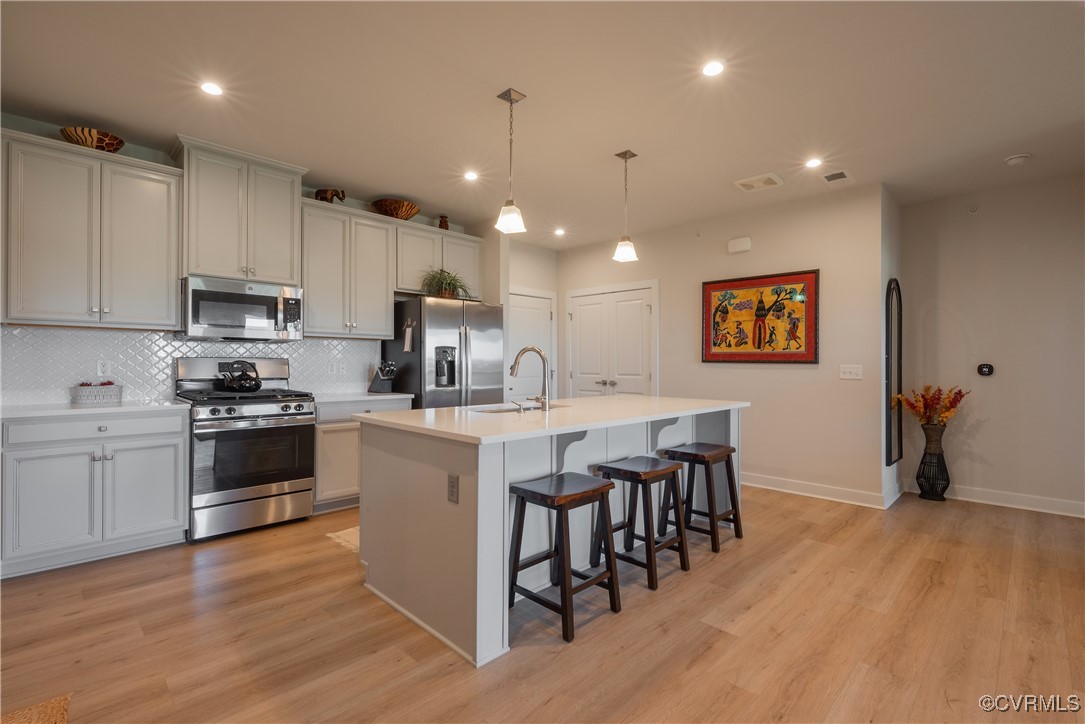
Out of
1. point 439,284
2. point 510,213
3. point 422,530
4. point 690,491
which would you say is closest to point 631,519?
point 690,491

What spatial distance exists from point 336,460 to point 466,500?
2.34m

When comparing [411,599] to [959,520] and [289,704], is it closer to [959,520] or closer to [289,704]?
[289,704]

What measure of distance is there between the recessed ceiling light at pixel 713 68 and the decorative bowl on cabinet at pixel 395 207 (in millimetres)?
2829

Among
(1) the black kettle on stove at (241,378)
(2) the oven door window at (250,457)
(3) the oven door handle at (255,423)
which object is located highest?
(1) the black kettle on stove at (241,378)

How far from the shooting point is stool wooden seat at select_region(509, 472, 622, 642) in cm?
213

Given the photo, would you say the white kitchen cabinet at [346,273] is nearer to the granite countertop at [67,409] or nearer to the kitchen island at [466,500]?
the granite countertop at [67,409]

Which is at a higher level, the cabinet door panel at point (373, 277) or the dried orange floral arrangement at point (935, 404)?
the cabinet door panel at point (373, 277)

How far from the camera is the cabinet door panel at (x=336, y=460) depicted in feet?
12.7

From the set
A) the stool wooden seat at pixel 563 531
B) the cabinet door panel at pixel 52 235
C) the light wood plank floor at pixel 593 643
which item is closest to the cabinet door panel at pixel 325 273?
the cabinet door panel at pixel 52 235

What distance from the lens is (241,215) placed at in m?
3.61

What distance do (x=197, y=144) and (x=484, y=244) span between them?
2.52 meters

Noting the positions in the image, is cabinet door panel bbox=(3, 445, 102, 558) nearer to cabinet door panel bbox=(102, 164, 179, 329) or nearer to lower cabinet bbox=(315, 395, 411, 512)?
cabinet door panel bbox=(102, 164, 179, 329)

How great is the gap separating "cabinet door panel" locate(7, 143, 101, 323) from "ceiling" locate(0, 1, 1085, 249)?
1.12 feet

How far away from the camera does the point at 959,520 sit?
12.4ft
